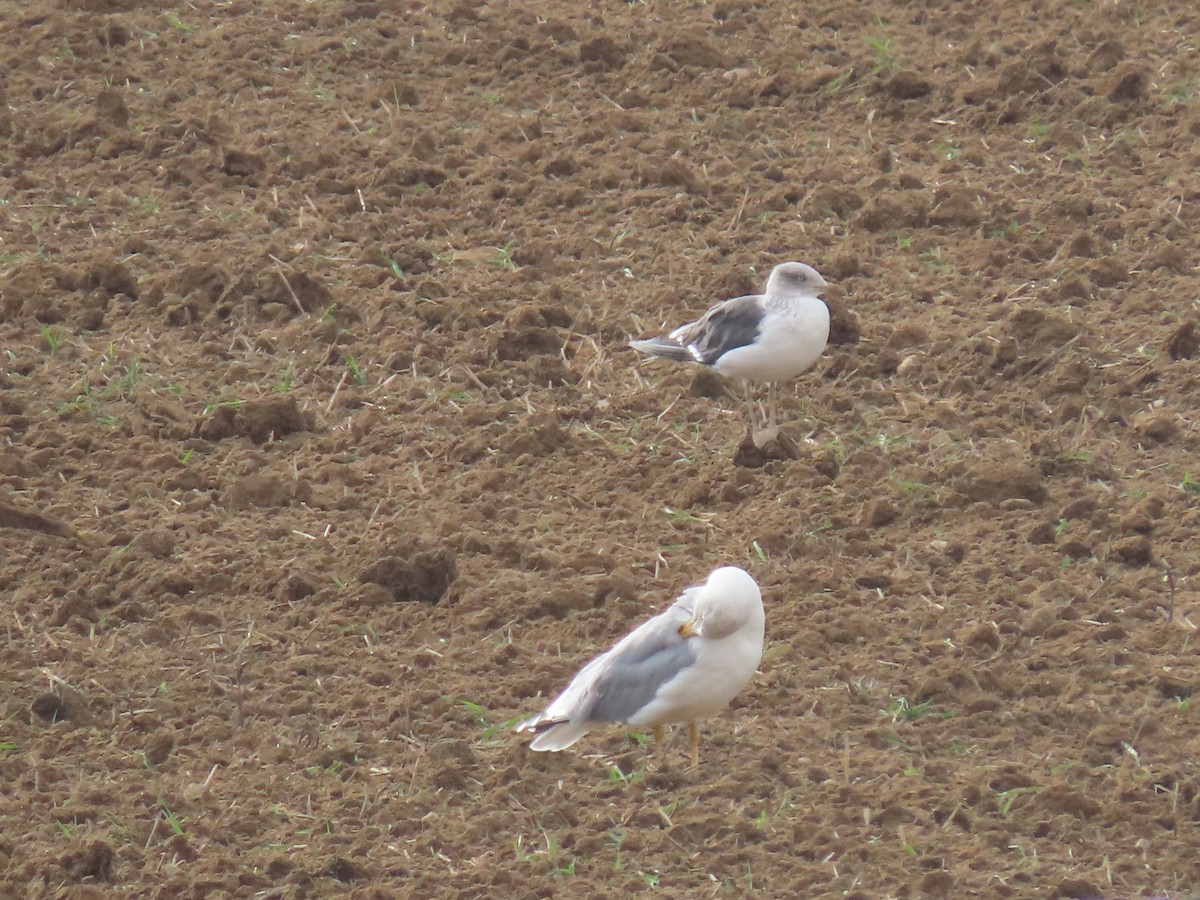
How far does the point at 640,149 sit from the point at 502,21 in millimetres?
1546

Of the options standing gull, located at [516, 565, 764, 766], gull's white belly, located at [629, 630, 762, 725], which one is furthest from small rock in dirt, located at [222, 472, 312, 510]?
gull's white belly, located at [629, 630, 762, 725]

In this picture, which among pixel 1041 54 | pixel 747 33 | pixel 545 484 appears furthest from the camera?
pixel 747 33

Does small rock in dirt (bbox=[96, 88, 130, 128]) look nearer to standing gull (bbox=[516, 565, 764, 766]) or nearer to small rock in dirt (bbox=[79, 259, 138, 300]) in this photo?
small rock in dirt (bbox=[79, 259, 138, 300])

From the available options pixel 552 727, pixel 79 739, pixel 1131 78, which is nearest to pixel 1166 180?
pixel 1131 78

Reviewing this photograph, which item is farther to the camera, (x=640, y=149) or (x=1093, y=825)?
(x=640, y=149)

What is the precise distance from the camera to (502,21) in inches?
387

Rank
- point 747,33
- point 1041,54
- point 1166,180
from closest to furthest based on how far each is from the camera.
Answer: point 1166,180 → point 1041,54 → point 747,33

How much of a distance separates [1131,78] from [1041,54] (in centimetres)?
45

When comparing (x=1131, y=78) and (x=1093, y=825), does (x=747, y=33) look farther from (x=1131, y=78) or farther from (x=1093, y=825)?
(x=1093, y=825)

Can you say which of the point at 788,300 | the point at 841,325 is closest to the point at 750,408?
the point at 788,300

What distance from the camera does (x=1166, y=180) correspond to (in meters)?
8.24

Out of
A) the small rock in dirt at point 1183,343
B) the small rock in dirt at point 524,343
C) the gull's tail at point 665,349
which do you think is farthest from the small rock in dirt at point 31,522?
the small rock in dirt at point 1183,343

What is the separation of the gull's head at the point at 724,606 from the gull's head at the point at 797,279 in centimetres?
180

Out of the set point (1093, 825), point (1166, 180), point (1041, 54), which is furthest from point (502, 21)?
point (1093, 825)
